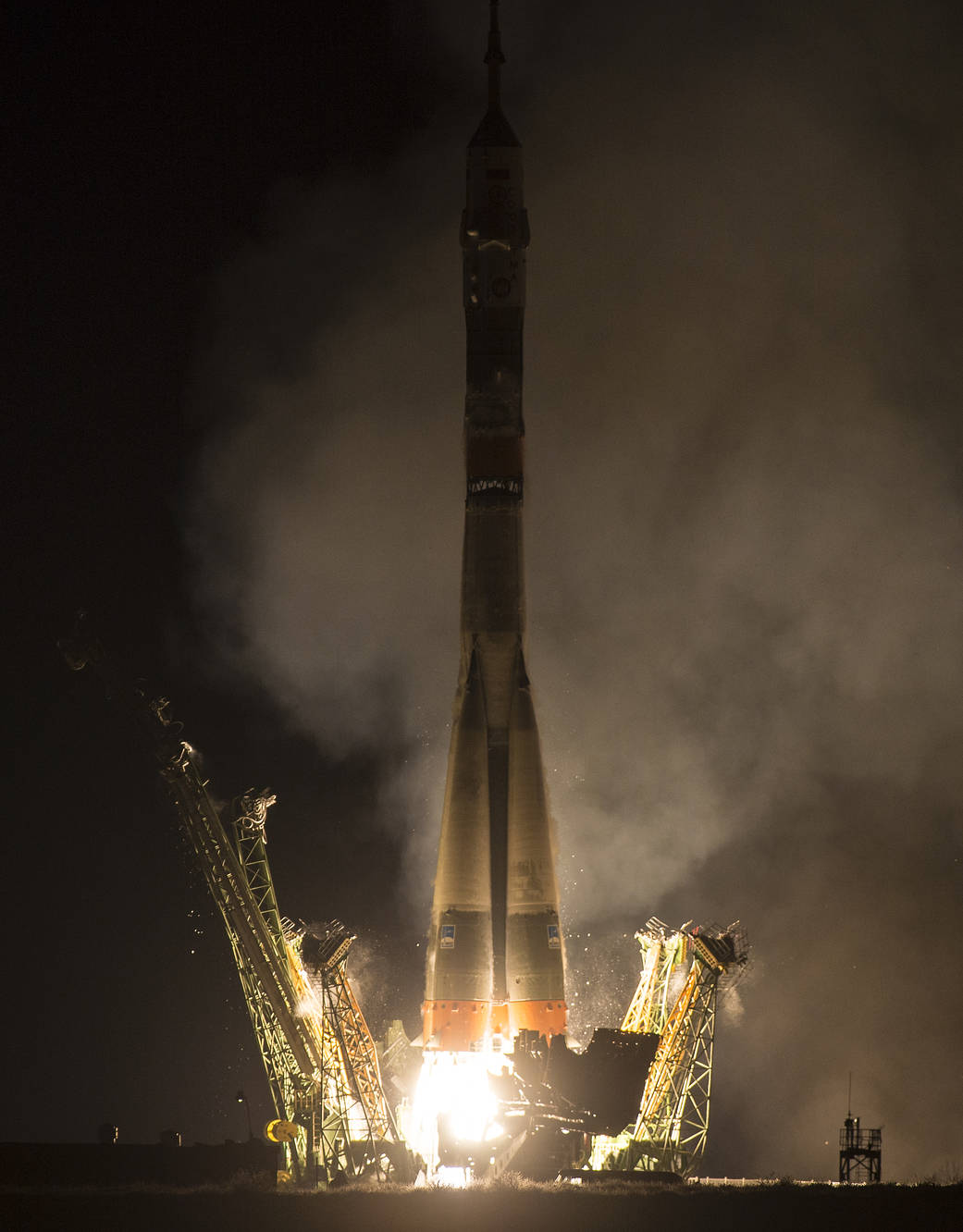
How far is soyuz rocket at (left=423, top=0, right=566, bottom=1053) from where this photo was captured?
49.8 m

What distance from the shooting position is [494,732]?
53.1 meters

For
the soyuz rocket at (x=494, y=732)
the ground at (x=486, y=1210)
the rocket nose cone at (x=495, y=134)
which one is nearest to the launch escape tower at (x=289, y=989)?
the soyuz rocket at (x=494, y=732)

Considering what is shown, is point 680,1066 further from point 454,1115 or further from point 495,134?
point 495,134

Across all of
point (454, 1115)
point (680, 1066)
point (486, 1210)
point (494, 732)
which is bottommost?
point (486, 1210)

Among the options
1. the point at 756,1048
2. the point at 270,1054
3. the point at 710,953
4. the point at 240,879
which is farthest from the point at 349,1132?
the point at 756,1048

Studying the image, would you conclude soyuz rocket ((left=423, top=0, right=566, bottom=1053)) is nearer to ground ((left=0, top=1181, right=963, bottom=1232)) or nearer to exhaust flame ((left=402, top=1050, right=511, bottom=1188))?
exhaust flame ((left=402, top=1050, right=511, bottom=1188))

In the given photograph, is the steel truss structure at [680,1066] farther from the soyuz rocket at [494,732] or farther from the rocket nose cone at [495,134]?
the rocket nose cone at [495,134]

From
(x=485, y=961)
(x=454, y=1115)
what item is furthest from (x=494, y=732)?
(x=454, y=1115)

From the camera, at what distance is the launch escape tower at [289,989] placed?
161 feet

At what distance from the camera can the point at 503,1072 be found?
46.7m

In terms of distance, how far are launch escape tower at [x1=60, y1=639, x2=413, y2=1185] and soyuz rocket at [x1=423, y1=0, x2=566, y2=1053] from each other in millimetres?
2717

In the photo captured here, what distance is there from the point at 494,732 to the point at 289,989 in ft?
34.4

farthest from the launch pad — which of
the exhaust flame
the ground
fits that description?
the ground

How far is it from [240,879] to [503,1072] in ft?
34.0
